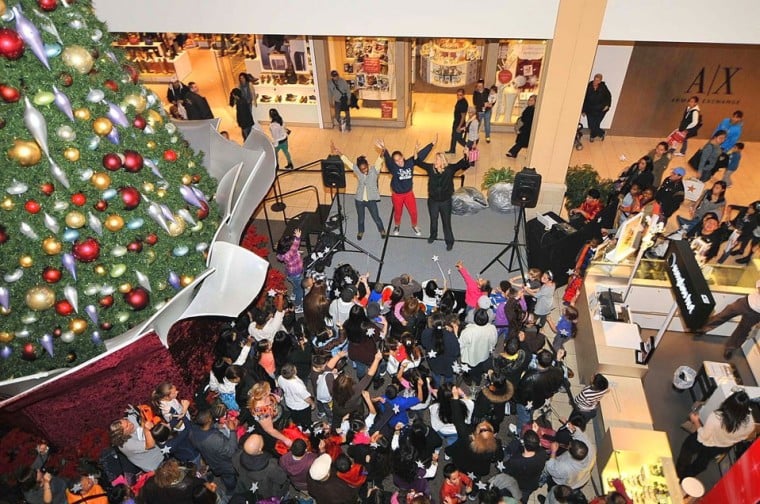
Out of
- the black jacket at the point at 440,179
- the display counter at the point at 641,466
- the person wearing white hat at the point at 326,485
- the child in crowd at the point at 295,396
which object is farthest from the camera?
the black jacket at the point at 440,179

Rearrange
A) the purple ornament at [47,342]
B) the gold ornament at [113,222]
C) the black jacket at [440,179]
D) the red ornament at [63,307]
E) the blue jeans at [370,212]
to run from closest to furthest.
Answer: the gold ornament at [113,222] → the red ornament at [63,307] → the purple ornament at [47,342] → the black jacket at [440,179] → the blue jeans at [370,212]

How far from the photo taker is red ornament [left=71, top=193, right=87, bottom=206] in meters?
3.47

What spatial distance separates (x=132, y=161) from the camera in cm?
365

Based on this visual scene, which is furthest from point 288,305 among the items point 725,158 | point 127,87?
point 725,158

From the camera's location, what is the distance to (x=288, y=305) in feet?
21.3

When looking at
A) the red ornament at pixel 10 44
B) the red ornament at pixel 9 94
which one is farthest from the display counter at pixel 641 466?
the red ornament at pixel 10 44

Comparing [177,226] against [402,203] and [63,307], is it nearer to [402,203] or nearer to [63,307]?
[63,307]

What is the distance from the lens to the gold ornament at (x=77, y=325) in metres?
4.02

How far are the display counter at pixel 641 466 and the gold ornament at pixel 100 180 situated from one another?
4983 millimetres

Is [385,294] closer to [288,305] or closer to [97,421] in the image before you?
[288,305]

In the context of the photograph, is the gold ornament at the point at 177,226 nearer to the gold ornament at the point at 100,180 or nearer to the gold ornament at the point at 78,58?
the gold ornament at the point at 100,180

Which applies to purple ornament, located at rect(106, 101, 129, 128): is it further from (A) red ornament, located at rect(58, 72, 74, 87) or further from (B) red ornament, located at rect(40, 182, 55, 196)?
(B) red ornament, located at rect(40, 182, 55, 196)

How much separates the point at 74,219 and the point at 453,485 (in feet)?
11.6

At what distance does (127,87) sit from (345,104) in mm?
8108
